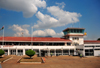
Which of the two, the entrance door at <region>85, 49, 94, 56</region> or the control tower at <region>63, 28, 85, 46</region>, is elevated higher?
the control tower at <region>63, 28, 85, 46</region>

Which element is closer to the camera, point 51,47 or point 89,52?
point 89,52

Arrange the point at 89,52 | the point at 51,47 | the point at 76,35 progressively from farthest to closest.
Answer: the point at 76,35
the point at 51,47
the point at 89,52

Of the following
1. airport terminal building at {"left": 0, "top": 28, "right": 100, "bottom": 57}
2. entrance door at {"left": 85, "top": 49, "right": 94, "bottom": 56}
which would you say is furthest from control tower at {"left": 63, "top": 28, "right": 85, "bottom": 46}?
entrance door at {"left": 85, "top": 49, "right": 94, "bottom": 56}

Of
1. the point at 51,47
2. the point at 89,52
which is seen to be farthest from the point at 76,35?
the point at 51,47

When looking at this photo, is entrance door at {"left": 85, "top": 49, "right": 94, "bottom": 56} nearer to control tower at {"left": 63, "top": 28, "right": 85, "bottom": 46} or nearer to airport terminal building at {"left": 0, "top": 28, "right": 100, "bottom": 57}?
airport terminal building at {"left": 0, "top": 28, "right": 100, "bottom": 57}

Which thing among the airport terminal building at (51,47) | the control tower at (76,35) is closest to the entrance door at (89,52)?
the airport terminal building at (51,47)

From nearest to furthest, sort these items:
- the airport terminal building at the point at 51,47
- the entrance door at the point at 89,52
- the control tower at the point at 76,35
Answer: the entrance door at the point at 89,52 → the airport terminal building at the point at 51,47 → the control tower at the point at 76,35

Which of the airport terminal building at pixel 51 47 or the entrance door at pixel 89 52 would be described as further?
the airport terminal building at pixel 51 47

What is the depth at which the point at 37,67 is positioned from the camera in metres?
16.0

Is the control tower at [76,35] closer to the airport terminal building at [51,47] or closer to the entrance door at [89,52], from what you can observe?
the airport terminal building at [51,47]

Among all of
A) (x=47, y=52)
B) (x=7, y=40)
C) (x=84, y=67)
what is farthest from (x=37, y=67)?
(x=7, y=40)

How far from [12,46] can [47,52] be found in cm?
1082

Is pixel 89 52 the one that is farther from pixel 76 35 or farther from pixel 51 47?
pixel 51 47

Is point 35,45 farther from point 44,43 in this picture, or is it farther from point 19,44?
point 19,44
